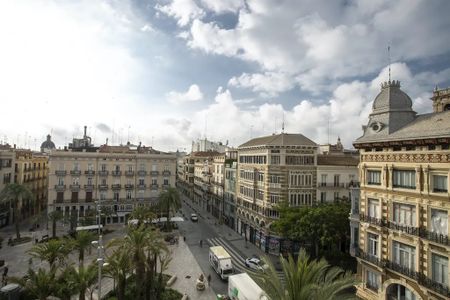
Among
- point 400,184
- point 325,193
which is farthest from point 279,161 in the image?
point 400,184

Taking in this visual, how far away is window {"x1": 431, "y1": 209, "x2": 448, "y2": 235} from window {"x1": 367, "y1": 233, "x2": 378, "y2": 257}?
5080 millimetres

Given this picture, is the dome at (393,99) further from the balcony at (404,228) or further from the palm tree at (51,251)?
the palm tree at (51,251)

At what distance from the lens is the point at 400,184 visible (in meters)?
21.6

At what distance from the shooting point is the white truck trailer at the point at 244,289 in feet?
79.7

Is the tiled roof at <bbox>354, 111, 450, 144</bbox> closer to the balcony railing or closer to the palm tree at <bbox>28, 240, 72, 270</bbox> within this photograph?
the palm tree at <bbox>28, 240, 72, 270</bbox>

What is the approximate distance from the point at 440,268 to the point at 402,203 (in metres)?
4.66

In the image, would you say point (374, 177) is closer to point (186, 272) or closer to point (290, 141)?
point (290, 141)

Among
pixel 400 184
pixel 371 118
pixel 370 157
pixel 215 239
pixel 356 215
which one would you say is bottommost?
pixel 215 239

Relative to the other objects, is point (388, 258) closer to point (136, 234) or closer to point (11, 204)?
point (136, 234)

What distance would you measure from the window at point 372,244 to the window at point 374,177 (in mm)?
4319

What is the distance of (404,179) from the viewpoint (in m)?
21.3

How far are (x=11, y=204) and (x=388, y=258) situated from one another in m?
67.1

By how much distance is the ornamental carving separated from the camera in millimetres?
18672

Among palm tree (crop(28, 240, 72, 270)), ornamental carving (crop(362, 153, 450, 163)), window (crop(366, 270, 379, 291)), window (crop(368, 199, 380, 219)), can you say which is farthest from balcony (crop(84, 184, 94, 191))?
window (crop(368, 199, 380, 219))
